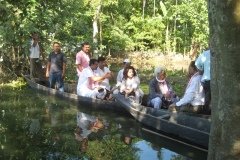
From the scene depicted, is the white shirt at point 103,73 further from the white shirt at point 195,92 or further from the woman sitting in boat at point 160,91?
the white shirt at point 195,92

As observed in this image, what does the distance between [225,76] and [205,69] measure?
13.8ft

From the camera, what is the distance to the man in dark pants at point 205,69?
322 inches

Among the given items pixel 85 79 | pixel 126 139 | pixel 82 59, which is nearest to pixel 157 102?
pixel 126 139

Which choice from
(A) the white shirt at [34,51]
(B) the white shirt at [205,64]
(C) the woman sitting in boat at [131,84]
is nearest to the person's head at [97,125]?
(C) the woman sitting in boat at [131,84]

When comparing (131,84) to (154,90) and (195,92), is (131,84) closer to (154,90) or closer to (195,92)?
(154,90)

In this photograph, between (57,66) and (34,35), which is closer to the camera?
(57,66)

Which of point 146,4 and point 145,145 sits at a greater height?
point 146,4

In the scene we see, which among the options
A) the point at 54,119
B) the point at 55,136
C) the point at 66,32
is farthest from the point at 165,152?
the point at 66,32

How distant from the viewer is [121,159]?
7203mm

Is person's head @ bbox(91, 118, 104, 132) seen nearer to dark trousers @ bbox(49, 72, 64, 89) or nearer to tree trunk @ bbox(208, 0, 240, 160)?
dark trousers @ bbox(49, 72, 64, 89)

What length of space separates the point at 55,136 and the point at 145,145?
183 cm

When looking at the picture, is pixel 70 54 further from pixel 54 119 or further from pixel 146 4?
pixel 146 4

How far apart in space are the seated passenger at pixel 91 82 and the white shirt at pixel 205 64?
11.5 feet

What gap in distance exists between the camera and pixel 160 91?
10.1 metres
